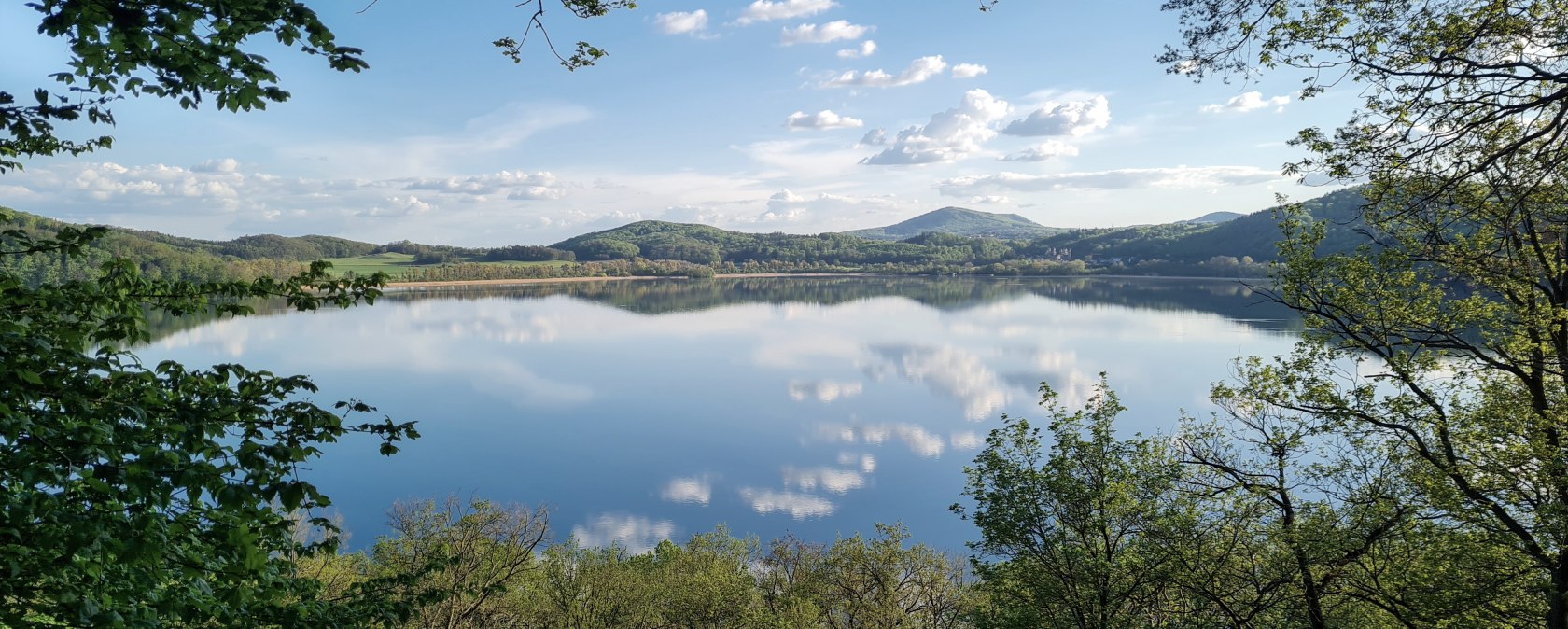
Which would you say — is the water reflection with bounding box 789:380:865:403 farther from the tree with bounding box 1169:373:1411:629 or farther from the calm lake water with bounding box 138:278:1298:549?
the tree with bounding box 1169:373:1411:629

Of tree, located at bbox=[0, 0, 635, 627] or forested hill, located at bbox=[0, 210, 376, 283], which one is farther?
forested hill, located at bbox=[0, 210, 376, 283]

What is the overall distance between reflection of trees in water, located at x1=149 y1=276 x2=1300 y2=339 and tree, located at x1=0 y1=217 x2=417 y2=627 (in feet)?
315

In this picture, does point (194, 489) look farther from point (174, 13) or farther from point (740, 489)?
point (740, 489)

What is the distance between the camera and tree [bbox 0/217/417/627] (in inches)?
123

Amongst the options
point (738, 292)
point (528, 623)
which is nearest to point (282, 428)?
point (528, 623)

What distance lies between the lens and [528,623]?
17.6m

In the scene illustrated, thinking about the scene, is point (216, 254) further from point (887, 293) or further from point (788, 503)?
point (788, 503)

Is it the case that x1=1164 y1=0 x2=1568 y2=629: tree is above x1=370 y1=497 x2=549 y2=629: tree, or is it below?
above

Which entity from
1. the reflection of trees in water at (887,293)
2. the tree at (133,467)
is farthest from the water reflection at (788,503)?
the reflection of trees in water at (887,293)

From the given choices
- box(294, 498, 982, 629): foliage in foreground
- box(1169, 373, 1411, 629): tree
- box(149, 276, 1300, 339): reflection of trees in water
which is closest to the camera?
box(1169, 373, 1411, 629): tree

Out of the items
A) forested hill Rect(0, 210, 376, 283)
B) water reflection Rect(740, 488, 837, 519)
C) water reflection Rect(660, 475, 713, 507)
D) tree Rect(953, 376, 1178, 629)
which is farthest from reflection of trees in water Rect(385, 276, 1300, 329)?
tree Rect(953, 376, 1178, 629)

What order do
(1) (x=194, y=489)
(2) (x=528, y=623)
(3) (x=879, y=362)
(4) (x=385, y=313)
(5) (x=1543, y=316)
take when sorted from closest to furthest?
1. (1) (x=194, y=489)
2. (5) (x=1543, y=316)
3. (2) (x=528, y=623)
4. (3) (x=879, y=362)
5. (4) (x=385, y=313)

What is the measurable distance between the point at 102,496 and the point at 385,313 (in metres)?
121

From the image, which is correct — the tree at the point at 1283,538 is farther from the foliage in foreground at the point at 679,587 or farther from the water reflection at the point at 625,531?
the water reflection at the point at 625,531
